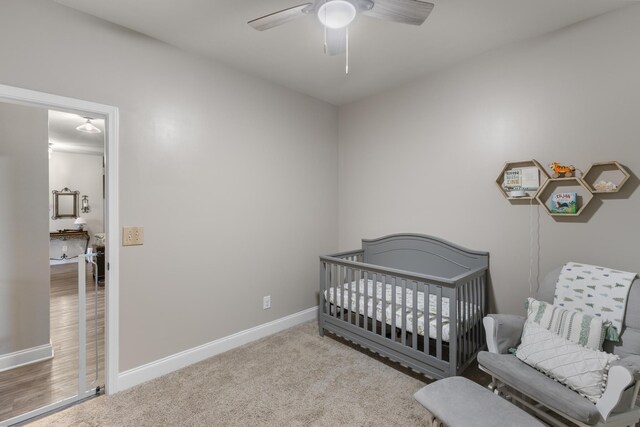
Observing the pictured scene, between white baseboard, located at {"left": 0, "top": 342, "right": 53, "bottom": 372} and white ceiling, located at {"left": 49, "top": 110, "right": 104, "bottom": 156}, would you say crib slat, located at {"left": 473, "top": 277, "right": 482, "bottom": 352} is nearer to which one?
white baseboard, located at {"left": 0, "top": 342, "right": 53, "bottom": 372}

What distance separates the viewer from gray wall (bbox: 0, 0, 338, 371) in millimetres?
1924

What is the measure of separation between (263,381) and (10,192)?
8.45 feet

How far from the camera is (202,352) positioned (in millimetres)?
2551

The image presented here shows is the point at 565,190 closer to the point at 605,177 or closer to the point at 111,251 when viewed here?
the point at 605,177

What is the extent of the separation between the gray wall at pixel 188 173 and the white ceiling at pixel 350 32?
0.20 meters

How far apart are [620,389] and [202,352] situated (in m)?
2.67

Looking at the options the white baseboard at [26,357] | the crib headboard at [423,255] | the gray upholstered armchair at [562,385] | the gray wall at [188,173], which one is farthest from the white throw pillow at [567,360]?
the white baseboard at [26,357]

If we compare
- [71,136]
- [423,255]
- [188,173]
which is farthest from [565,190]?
[71,136]

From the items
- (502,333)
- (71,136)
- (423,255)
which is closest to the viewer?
(502,333)

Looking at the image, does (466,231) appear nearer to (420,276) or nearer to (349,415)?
(420,276)

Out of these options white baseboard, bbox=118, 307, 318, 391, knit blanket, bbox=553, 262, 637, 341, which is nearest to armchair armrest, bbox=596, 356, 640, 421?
knit blanket, bbox=553, 262, 637, 341

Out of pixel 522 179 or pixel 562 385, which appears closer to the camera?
pixel 562 385

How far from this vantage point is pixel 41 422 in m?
1.81

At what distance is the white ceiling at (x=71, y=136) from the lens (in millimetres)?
3959
